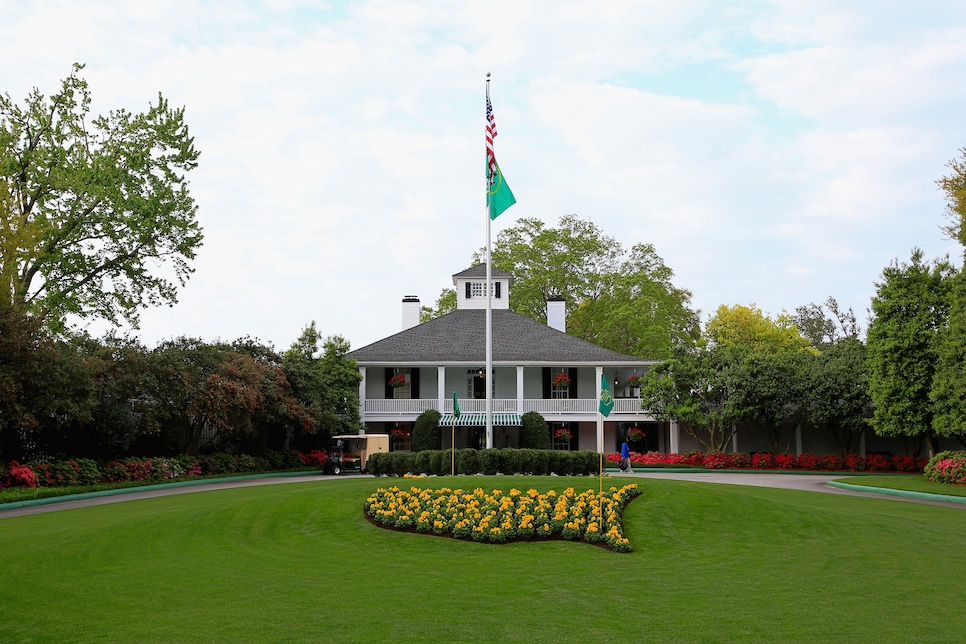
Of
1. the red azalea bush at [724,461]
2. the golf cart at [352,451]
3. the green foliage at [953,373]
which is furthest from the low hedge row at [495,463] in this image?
the red azalea bush at [724,461]

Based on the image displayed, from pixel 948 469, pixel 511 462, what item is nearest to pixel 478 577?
pixel 511 462

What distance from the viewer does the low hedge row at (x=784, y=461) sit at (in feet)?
122

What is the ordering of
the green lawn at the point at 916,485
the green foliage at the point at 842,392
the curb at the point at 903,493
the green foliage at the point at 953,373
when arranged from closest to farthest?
the curb at the point at 903,493, the green lawn at the point at 916,485, the green foliage at the point at 953,373, the green foliage at the point at 842,392

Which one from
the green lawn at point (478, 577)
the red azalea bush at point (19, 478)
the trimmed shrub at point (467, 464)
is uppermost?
the trimmed shrub at point (467, 464)

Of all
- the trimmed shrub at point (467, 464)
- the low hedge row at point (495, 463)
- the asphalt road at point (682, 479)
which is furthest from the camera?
the trimmed shrub at point (467, 464)

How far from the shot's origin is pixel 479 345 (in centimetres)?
4250

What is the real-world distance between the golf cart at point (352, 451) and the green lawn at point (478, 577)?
1679 centimetres

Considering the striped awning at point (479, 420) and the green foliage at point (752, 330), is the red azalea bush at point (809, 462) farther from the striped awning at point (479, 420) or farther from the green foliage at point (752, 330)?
the green foliage at point (752, 330)

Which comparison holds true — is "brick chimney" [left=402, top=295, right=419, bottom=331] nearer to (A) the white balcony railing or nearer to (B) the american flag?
(A) the white balcony railing

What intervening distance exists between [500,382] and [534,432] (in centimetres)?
539

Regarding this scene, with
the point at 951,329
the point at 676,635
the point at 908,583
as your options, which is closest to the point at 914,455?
the point at 951,329

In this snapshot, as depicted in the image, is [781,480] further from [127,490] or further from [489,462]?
[127,490]

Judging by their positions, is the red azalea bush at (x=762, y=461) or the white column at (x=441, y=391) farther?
the white column at (x=441, y=391)

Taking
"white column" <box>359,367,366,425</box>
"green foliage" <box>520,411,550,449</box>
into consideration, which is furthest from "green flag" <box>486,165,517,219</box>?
"white column" <box>359,367,366,425</box>
